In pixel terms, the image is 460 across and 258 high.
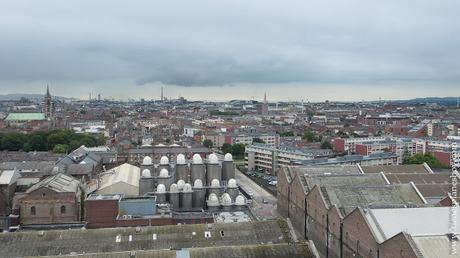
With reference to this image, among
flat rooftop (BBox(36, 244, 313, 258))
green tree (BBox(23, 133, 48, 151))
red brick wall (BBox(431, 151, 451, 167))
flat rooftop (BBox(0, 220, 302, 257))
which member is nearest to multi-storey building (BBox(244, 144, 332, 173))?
red brick wall (BBox(431, 151, 451, 167))

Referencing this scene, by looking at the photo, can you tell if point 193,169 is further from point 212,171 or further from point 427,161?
point 427,161

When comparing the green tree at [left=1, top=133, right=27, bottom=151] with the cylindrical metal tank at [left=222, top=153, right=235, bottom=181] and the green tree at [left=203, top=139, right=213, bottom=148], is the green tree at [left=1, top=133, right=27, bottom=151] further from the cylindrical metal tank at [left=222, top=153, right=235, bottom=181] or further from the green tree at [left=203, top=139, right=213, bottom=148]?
the cylindrical metal tank at [left=222, top=153, right=235, bottom=181]

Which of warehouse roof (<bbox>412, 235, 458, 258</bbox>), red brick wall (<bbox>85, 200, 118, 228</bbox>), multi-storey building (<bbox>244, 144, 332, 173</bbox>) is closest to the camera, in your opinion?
warehouse roof (<bbox>412, 235, 458, 258</bbox>)

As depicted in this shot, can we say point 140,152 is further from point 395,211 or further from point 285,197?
point 395,211

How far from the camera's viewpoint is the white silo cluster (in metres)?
44.3

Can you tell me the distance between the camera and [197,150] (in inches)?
3169

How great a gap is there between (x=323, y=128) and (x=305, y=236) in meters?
108

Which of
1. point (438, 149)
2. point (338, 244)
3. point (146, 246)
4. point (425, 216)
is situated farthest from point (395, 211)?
point (438, 149)

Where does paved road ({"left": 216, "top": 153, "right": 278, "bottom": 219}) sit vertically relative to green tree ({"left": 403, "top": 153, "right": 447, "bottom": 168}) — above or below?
below

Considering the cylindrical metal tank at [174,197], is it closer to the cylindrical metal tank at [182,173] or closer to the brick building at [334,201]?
the cylindrical metal tank at [182,173]

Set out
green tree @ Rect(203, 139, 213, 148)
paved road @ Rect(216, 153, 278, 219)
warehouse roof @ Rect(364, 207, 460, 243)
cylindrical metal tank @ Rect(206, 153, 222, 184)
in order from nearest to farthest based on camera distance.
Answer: warehouse roof @ Rect(364, 207, 460, 243) < cylindrical metal tank @ Rect(206, 153, 222, 184) < paved road @ Rect(216, 153, 278, 219) < green tree @ Rect(203, 139, 213, 148)

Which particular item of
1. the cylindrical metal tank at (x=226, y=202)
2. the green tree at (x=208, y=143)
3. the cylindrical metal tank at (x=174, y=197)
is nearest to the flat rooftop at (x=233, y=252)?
the cylindrical metal tank at (x=226, y=202)

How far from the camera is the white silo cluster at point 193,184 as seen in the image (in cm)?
4434

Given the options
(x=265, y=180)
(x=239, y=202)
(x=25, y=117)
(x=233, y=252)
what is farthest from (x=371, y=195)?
(x=25, y=117)
